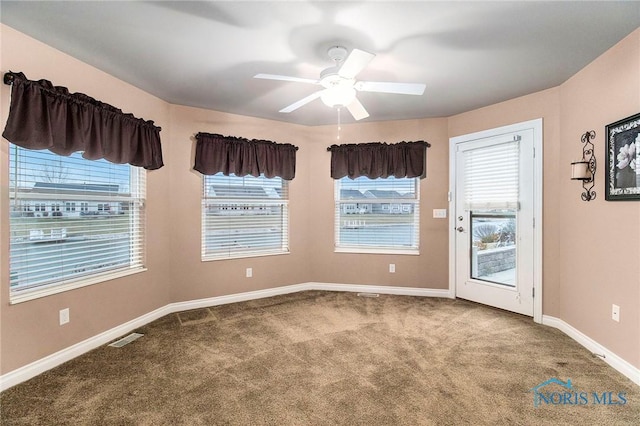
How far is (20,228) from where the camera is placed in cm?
227

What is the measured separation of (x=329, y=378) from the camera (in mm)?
2250

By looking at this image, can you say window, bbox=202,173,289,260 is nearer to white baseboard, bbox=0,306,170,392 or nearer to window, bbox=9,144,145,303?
window, bbox=9,144,145,303

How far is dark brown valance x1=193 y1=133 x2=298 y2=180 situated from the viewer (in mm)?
3770

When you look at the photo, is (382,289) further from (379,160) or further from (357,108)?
(357,108)

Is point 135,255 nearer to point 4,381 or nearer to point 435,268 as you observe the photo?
point 4,381

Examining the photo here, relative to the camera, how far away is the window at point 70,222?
228 cm

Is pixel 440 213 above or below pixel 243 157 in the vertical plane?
below

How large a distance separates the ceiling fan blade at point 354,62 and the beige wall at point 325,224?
194 cm

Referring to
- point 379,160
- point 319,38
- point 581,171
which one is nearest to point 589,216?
point 581,171

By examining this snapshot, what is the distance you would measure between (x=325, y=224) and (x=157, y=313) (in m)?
2.35

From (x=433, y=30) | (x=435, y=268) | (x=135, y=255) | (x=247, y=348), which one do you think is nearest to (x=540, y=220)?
(x=435, y=268)

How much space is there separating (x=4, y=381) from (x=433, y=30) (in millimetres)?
3688

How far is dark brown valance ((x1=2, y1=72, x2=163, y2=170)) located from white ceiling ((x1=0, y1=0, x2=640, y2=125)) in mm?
217

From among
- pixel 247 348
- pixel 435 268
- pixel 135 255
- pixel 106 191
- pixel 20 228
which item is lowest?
pixel 247 348
